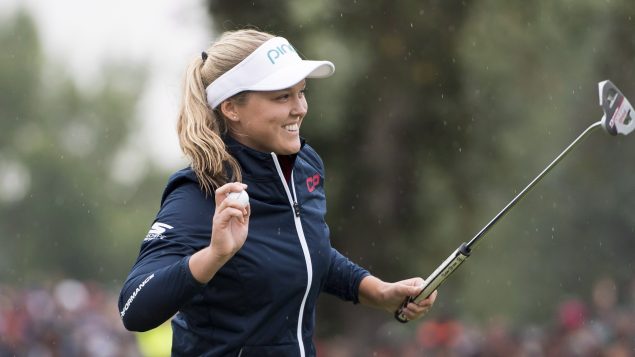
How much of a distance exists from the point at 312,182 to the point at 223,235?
0.82 metres

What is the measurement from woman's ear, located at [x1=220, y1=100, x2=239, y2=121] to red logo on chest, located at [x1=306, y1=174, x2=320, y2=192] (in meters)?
0.35

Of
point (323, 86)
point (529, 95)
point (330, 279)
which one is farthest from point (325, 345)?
point (330, 279)

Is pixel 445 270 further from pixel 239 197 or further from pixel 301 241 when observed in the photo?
pixel 239 197

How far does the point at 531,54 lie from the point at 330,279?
1090 cm

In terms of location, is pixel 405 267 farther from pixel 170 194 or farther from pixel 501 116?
pixel 170 194

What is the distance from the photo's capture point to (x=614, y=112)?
17.2 feet

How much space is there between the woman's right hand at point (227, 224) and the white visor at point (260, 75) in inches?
24.6

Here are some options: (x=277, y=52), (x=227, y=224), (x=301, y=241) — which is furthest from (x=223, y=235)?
(x=277, y=52)

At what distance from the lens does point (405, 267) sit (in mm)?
15211

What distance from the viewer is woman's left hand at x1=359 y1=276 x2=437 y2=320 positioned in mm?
4883

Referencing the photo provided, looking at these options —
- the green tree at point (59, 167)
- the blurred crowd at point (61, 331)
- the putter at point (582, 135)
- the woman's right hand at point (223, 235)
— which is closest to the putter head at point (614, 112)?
the putter at point (582, 135)

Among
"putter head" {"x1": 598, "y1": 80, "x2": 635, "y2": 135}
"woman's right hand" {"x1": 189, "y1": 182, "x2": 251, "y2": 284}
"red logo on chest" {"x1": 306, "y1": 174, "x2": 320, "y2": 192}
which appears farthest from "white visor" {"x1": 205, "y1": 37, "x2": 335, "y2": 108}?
"putter head" {"x1": 598, "y1": 80, "x2": 635, "y2": 135}

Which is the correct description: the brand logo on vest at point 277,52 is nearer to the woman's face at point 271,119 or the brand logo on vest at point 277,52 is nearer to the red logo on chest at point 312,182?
the woman's face at point 271,119

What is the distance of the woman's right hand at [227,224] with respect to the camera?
4.00 metres
